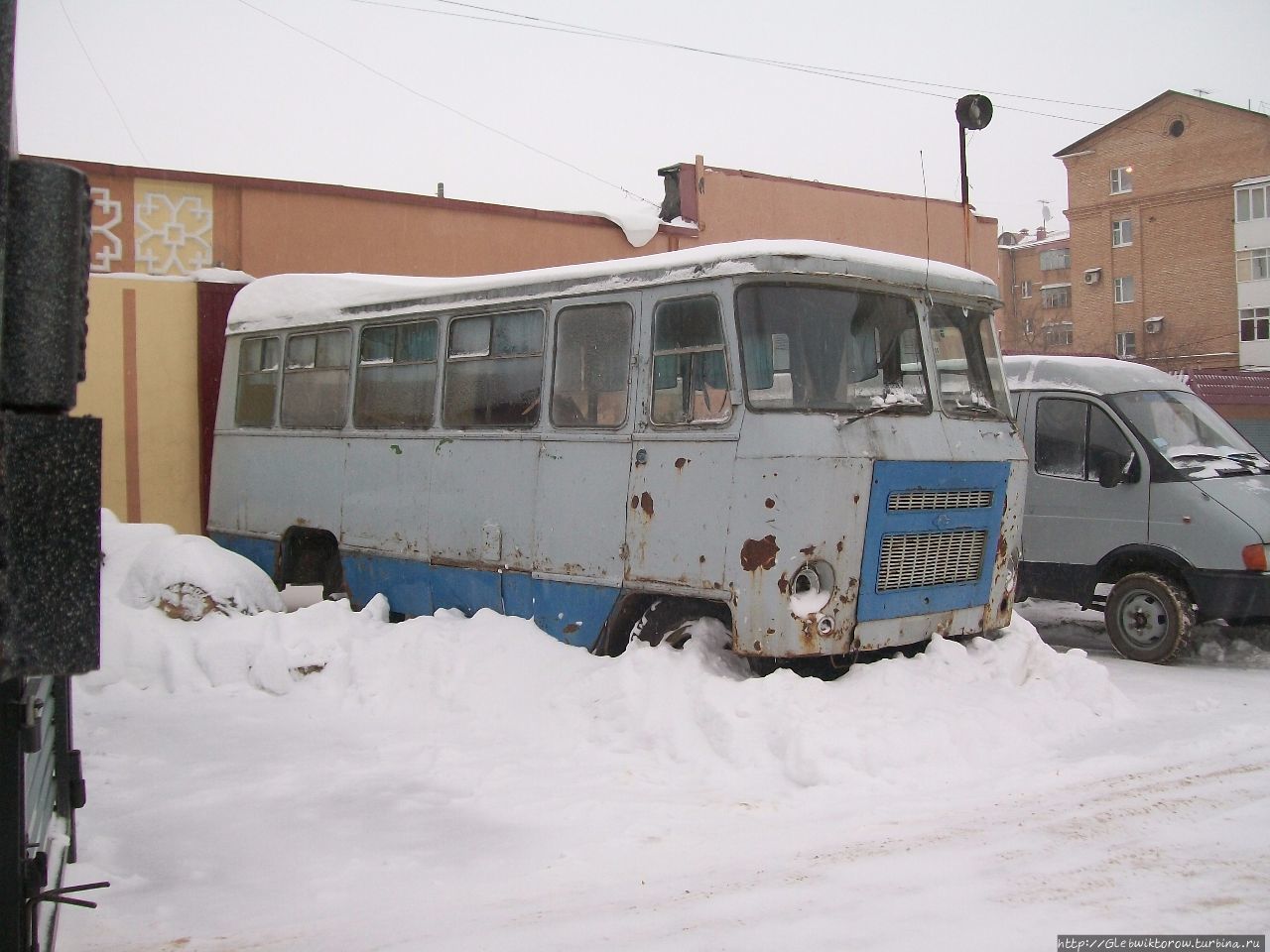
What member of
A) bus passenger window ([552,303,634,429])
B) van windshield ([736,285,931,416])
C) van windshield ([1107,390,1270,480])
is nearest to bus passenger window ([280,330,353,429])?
bus passenger window ([552,303,634,429])

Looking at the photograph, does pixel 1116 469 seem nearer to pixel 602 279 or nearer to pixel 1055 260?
pixel 602 279

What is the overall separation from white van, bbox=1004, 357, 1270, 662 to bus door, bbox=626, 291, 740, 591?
170 inches

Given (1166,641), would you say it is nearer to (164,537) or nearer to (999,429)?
(999,429)

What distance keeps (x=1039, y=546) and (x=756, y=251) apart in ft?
15.3

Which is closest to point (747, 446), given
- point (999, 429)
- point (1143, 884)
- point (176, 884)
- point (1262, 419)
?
point (999, 429)

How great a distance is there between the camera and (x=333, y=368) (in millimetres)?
9656

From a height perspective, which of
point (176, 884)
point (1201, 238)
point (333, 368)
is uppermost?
point (1201, 238)

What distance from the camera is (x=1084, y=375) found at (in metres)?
9.90

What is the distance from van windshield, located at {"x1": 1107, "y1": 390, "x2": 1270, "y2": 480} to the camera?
928cm

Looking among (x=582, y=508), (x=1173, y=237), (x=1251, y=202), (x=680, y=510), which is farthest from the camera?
(x=1173, y=237)

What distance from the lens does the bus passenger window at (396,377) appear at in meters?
8.67

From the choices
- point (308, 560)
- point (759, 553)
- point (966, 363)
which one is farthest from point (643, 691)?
point (308, 560)

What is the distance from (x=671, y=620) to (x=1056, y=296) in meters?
62.6

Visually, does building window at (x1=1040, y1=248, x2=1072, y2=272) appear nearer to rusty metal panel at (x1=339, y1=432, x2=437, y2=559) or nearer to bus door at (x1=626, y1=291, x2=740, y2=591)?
rusty metal panel at (x1=339, y1=432, x2=437, y2=559)
